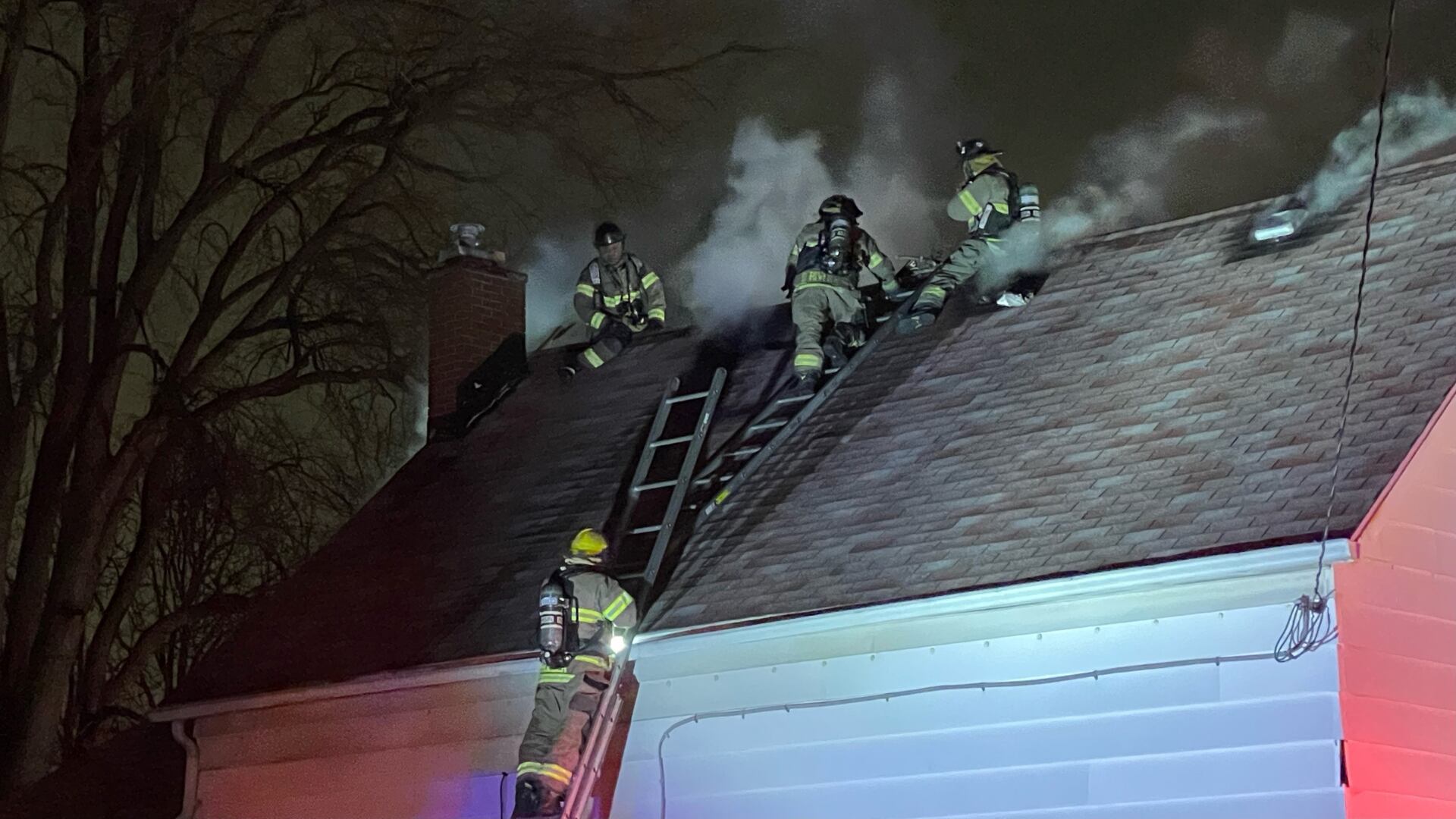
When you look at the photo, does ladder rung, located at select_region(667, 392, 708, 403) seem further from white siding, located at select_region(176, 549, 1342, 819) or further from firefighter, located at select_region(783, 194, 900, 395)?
white siding, located at select_region(176, 549, 1342, 819)

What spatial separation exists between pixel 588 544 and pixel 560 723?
3.25 feet

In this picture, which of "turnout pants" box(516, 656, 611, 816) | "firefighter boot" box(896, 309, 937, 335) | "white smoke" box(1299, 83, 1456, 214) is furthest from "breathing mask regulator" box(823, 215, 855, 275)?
"turnout pants" box(516, 656, 611, 816)

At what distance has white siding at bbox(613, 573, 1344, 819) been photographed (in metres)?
8.23

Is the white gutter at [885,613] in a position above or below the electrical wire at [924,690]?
above

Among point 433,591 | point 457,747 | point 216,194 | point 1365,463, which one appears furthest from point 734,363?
point 216,194

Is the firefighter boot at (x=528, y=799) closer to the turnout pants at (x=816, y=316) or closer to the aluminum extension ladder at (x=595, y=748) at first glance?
the aluminum extension ladder at (x=595, y=748)

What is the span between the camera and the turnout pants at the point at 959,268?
41.3ft

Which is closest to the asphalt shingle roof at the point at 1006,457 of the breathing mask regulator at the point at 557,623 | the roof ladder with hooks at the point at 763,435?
the roof ladder with hooks at the point at 763,435

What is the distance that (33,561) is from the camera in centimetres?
1669

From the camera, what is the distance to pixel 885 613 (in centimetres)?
941

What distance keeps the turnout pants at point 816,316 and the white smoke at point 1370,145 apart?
306cm

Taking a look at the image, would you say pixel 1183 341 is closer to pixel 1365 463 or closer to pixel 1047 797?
pixel 1365 463

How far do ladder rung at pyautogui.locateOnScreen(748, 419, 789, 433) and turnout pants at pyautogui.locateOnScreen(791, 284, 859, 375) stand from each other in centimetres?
44

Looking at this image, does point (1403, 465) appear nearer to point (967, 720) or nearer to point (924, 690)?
point (967, 720)
